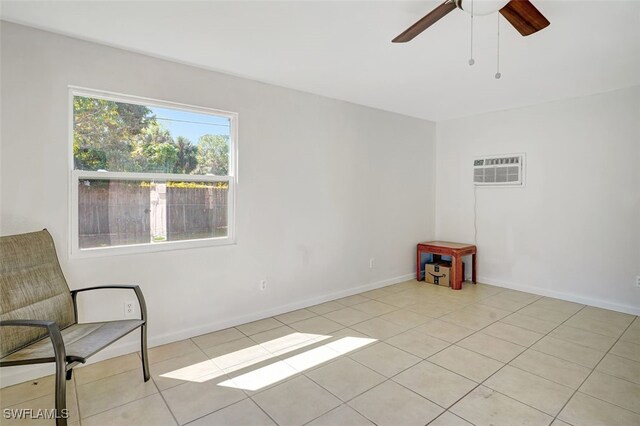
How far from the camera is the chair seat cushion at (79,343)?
1704 mm

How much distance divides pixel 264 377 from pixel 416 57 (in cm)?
276

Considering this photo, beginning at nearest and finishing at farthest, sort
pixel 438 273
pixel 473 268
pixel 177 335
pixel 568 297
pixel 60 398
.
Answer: pixel 60 398 < pixel 177 335 < pixel 568 297 < pixel 438 273 < pixel 473 268

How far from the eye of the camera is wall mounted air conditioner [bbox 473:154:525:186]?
4.37m

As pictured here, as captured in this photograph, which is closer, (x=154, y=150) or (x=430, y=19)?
(x=430, y=19)

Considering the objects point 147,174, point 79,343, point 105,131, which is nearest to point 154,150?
point 147,174

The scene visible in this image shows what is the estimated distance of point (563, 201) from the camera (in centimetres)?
402

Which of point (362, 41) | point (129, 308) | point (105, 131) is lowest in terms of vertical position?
point (129, 308)

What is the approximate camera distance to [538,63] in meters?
2.91

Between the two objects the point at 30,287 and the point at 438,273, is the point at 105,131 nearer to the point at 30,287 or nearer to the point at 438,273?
the point at 30,287

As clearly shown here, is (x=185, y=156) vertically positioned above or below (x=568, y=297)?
above

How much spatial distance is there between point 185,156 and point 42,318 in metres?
1.58

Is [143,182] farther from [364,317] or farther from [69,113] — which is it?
[364,317]

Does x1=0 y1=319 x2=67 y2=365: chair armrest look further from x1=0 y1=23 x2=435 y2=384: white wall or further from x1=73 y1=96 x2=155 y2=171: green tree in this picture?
x1=73 y1=96 x2=155 y2=171: green tree

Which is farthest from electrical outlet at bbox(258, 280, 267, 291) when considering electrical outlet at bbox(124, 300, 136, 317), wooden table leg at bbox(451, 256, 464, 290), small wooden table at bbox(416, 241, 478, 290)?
wooden table leg at bbox(451, 256, 464, 290)
